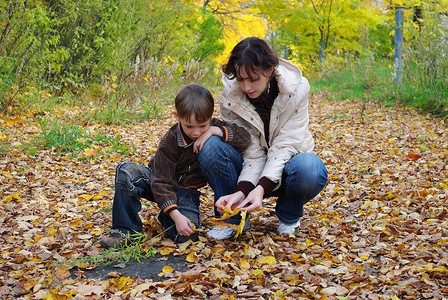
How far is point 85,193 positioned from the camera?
3.62 metres

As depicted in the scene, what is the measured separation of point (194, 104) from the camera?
2.38 meters

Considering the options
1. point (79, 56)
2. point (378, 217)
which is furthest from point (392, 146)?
point (79, 56)

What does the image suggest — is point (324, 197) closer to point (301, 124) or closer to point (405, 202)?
point (405, 202)

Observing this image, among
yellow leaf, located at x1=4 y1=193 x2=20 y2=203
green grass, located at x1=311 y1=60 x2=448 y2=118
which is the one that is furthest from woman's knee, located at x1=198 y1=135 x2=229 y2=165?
green grass, located at x1=311 y1=60 x2=448 y2=118

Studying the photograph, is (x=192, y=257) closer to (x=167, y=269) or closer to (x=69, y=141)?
(x=167, y=269)

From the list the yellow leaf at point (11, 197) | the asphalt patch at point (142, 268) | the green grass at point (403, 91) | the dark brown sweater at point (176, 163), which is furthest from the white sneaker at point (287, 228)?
the green grass at point (403, 91)

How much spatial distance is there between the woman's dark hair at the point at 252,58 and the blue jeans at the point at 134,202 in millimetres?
766

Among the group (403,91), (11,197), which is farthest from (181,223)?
(403,91)

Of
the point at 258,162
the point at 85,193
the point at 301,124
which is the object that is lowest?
the point at 85,193

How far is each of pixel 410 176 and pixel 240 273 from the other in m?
2.27

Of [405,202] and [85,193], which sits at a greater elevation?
[405,202]

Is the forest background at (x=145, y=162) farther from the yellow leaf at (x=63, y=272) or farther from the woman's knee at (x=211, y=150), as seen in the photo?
the woman's knee at (x=211, y=150)

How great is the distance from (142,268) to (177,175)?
604mm

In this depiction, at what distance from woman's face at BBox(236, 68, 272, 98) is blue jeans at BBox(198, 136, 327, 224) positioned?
1.05ft
